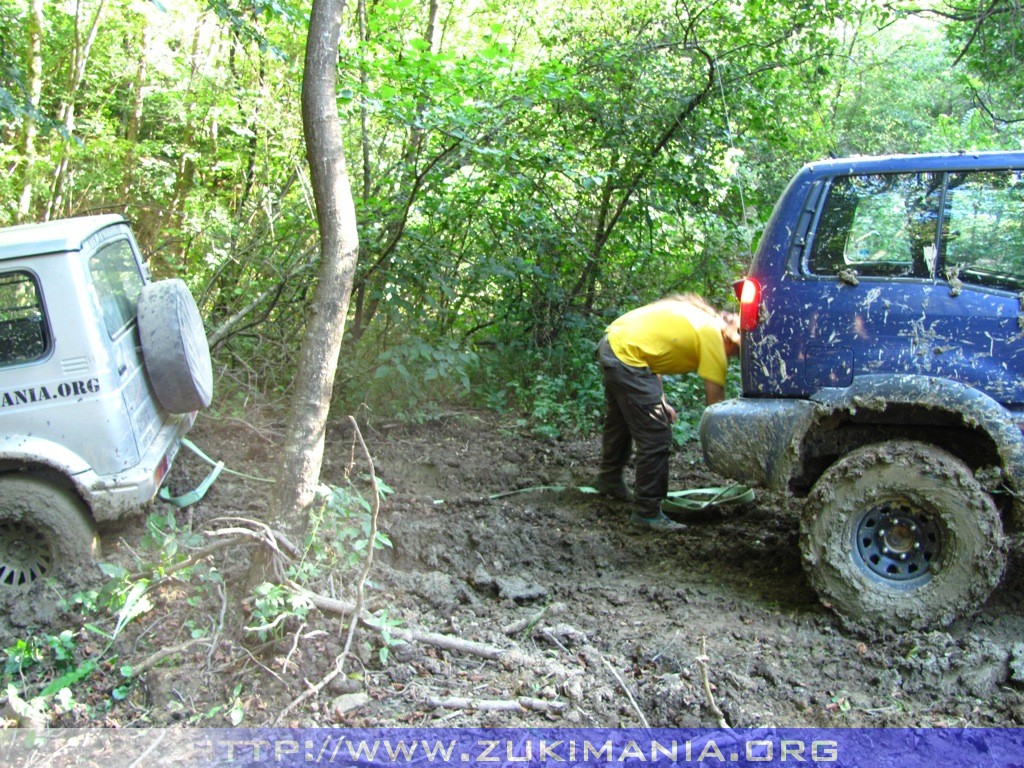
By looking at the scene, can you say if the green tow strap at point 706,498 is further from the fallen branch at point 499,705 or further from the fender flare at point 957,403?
the fallen branch at point 499,705

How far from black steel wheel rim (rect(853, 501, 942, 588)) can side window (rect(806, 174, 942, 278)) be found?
110 centimetres

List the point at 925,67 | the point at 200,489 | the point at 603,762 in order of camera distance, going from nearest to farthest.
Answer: the point at 603,762
the point at 200,489
the point at 925,67

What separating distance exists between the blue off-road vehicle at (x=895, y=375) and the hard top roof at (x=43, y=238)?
343 cm

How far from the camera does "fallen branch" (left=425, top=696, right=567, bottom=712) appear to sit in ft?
11.1

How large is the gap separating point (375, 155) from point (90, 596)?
564 cm

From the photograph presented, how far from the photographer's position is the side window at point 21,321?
15.0 feet

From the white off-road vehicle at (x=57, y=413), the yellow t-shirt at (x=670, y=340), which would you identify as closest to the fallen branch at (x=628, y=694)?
the yellow t-shirt at (x=670, y=340)

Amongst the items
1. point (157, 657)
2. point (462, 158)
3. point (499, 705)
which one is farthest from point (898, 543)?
point (462, 158)

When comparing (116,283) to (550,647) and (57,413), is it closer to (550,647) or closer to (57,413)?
(57,413)

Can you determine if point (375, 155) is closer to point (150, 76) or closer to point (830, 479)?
point (150, 76)

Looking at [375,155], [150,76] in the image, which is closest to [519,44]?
[375,155]

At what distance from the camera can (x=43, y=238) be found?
4.59 metres

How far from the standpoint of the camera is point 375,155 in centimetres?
859

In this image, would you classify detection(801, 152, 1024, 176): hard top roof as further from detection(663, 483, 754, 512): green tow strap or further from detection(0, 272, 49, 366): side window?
detection(0, 272, 49, 366): side window
